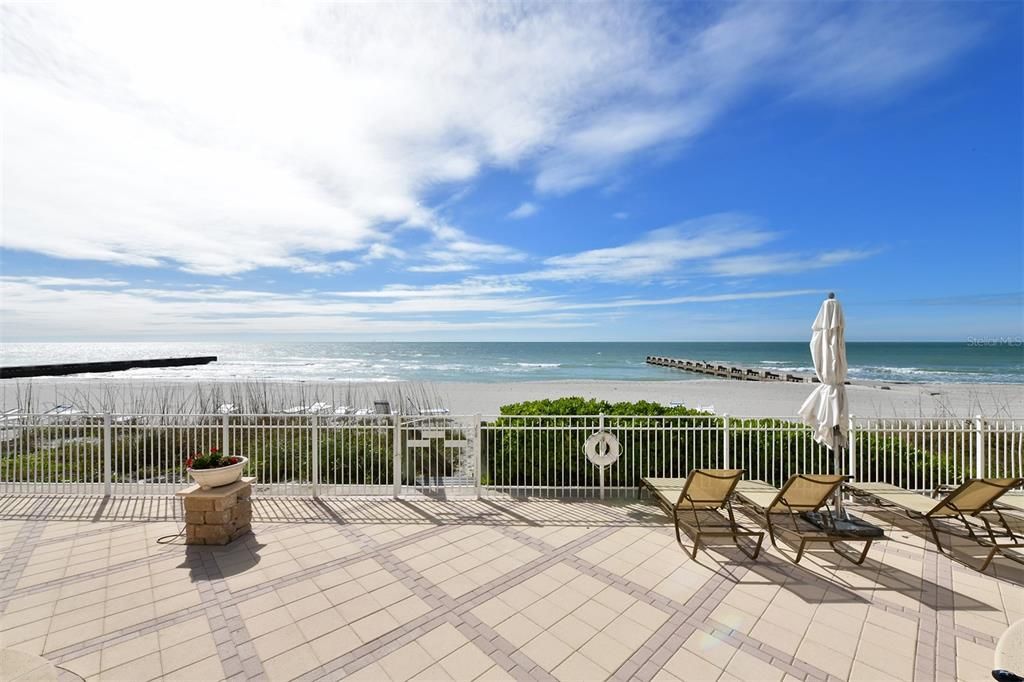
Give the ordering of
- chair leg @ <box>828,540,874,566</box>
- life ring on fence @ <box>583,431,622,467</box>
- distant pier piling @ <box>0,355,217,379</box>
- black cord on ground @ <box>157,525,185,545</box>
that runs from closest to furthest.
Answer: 1. chair leg @ <box>828,540,874,566</box>
2. black cord on ground @ <box>157,525,185,545</box>
3. life ring on fence @ <box>583,431,622,467</box>
4. distant pier piling @ <box>0,355,217,379</box>

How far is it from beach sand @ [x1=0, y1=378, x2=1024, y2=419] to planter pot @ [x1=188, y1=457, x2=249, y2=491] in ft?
37.9

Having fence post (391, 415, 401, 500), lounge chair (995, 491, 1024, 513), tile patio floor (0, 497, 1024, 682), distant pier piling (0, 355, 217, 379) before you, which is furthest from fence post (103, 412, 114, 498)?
distant pier piling (0, 355, 217, 379)

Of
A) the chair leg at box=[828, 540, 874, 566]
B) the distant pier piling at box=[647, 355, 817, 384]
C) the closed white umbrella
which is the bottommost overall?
the distant pier piling at box=[647, 355, 817, 384]

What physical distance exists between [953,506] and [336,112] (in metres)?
8.52

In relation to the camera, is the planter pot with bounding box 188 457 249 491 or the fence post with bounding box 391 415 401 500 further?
the fence post with bounding box 391 415 401 500

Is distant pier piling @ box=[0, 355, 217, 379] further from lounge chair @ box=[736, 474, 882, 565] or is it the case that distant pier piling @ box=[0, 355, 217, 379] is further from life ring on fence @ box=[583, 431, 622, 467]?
lounge chair @ box=[736, 474, 882, 565]

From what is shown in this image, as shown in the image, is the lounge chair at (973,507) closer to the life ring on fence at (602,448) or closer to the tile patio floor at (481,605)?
the tile patio floor at (481,605)

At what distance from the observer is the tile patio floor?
103 inches

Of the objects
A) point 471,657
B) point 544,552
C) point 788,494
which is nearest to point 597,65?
point 788,494

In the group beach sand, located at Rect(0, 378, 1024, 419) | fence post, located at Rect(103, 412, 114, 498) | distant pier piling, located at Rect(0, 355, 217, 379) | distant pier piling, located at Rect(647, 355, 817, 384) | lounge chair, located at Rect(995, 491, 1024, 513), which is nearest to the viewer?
lounge chair, located at Rect(995, 491, 1024, 513)

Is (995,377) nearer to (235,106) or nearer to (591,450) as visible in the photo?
(591,450)

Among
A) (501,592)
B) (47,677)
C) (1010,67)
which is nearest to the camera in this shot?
(47,677)

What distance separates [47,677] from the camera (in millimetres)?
1943

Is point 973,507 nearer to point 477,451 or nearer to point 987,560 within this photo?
point 987,560
